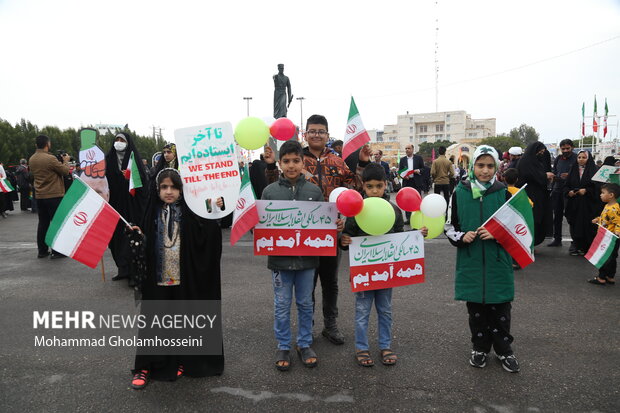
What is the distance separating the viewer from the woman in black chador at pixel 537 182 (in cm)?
704

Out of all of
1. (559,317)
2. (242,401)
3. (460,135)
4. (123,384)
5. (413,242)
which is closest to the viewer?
(242,401)

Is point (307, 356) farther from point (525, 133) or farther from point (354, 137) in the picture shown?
point (525, 133)

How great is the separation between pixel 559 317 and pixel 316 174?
123 inches

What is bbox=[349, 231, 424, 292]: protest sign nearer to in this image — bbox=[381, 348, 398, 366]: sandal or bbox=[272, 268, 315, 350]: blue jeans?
bbox=[272, 268, 315, 350]: blue jeans

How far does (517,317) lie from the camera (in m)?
4.36

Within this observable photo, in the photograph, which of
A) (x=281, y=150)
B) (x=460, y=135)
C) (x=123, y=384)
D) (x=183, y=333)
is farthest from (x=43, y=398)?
(x=460, y=135)

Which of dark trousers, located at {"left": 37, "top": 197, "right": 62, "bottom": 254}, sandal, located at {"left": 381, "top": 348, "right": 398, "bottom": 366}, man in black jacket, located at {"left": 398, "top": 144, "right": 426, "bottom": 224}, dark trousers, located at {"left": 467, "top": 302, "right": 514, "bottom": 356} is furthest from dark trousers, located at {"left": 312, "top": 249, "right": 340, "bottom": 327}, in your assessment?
man in black jacket, located at {"left": 398, "top": 144, "right": 426, "bottom": 224}

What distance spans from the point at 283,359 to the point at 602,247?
452cm

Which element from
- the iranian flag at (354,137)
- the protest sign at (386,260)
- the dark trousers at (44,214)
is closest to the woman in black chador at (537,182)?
the iranian flag at (354,137)

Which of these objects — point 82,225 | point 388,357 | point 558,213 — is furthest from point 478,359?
point 558,213

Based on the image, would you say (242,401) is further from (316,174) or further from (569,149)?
(569,149)

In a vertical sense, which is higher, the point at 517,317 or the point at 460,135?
the point at 460,135

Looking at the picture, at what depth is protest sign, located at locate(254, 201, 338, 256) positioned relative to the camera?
337cm

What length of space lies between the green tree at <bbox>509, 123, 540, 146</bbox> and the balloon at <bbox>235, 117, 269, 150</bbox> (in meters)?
116
